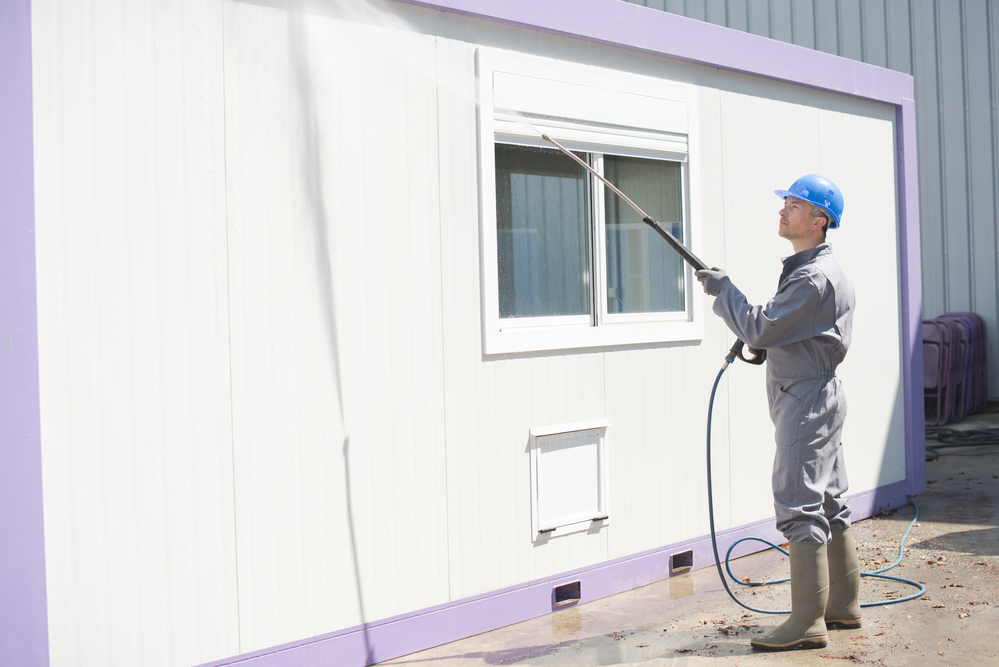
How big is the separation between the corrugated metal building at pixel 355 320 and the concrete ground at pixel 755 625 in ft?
0.57

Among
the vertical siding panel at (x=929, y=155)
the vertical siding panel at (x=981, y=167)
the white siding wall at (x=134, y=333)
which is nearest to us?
the white siding wall at (x=134, y=333)

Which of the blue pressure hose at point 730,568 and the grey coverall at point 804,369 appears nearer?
the grey coverall at point 804,369

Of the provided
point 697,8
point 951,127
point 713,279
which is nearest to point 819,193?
point 713,279

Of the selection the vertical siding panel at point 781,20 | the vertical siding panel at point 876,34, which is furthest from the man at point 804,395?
the vertical siding panel at point 781,20

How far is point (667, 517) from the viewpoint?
4953 millimetres

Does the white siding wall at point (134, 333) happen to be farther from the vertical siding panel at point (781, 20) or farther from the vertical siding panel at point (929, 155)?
the vertical siding panel at point (781, 20)

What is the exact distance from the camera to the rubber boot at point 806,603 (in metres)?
3.68

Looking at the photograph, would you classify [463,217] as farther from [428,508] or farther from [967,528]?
[967,528]

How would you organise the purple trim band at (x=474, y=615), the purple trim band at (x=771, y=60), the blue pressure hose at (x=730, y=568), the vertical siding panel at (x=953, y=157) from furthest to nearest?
the vertical siding panel at (x=953, y=157)
the purple trim band at (x=771, y=60)
the blue pressure hose at (x=730, y=568)
the purple trim band at (x=474, y=615)

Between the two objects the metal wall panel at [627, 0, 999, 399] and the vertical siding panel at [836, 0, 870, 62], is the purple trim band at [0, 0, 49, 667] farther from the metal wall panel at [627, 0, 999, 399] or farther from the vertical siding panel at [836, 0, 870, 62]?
the vertical siding panel at [836, 0, 870, 62]

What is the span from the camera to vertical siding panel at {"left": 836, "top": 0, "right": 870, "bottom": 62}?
1277 centimetres

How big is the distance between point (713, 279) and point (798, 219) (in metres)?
0.53

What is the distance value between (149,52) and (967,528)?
18.6 feet

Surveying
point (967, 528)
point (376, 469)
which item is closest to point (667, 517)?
point (376, 469)
